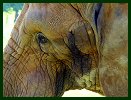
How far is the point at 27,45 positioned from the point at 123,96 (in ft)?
2.96

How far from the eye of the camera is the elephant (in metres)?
1.79

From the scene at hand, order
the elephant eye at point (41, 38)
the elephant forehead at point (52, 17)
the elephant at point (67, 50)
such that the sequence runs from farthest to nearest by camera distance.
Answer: the elephant eye at point (41, 38) < the elephant forehead at point (52, 17) < the elephant at point (67, 50)

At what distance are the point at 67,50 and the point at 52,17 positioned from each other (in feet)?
0.72

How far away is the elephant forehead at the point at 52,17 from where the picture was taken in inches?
87.5

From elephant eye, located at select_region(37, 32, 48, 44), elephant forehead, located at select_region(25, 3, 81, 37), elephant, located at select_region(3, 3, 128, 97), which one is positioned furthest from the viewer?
elephant eye, located at select_region(37, 32, 48, 44)

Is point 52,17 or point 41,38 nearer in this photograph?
point 52,17

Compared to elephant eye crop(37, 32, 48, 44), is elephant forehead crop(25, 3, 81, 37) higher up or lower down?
higher up

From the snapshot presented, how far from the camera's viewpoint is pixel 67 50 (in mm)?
→ 2379

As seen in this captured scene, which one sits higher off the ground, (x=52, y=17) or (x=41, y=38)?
(x=52, y=17)

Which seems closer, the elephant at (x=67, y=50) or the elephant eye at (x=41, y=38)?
the elephant at (x=67, y=50)

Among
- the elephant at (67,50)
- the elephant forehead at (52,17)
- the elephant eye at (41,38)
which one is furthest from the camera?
the elephant eye at (41,38)

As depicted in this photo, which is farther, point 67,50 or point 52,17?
point 67,50

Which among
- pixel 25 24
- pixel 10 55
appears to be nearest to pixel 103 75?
pixel 25 24

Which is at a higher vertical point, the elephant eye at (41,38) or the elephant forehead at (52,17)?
the elephant forehead at (52,17)
